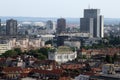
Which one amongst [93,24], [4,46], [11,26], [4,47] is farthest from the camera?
[93,24]

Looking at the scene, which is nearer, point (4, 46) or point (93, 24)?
point (4, 46)

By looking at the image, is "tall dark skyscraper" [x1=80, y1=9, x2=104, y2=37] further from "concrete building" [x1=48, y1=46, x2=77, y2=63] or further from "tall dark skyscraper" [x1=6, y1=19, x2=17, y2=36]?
"concrete building" [x1=48, y1=46, x2=77, y2=63]

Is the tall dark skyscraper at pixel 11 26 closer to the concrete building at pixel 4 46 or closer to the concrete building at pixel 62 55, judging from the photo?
the concrete building at pixel 4 46

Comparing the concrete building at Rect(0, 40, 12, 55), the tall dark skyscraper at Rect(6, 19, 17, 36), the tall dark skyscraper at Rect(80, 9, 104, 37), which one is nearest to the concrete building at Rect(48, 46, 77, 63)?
the concrete building at Rect(0, 40, 12, 55)

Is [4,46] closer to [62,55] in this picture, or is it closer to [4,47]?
[4,47]

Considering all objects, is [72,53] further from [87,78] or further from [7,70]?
[87,78]

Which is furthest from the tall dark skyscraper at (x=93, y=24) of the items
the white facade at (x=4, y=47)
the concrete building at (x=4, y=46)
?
the white facade at (x=4, y=47)

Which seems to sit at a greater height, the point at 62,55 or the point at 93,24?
the point at 62,55

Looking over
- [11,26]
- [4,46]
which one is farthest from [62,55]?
[11,26]

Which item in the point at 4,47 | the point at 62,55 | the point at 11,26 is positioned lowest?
the point at 11,26
